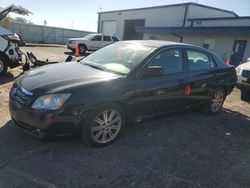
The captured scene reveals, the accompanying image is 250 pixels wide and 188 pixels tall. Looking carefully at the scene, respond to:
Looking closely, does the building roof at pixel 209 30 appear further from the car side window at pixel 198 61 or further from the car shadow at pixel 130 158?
the car shadow at pixel 130 158

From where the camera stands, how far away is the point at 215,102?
5.80 meters

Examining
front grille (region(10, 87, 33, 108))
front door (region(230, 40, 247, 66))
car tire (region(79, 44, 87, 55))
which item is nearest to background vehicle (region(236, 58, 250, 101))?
front grille (region(10, 87, 33, 108))

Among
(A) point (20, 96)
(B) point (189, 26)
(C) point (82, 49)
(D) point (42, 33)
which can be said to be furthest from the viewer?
(D) point (42, 33)

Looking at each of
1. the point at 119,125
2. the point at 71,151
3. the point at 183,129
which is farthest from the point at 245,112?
the point at 71,151

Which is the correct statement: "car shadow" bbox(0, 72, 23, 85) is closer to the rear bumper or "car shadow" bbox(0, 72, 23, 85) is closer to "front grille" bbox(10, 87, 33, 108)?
"front grille" bbox(10, 87, 33, 108)

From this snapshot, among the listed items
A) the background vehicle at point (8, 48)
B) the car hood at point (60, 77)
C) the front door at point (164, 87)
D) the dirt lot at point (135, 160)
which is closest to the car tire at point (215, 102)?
the dirt lot at point (135, 160)

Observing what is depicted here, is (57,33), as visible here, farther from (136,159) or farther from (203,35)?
(136,159)

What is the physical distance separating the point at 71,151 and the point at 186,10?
24003 millimetres

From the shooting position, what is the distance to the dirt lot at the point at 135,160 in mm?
2969

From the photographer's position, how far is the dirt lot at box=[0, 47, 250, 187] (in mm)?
2969

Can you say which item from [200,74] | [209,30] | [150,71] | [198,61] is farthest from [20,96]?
[209,30]

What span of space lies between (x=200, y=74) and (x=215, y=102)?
1150 millimetres

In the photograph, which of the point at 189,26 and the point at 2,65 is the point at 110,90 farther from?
the point at 189,26

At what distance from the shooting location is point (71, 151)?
3.53 metres
